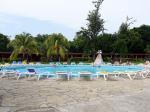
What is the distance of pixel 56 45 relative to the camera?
35.7 m

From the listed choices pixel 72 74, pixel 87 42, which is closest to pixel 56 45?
pixel 87 42

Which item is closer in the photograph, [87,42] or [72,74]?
[72,74]

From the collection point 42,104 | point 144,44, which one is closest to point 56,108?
point 42,104

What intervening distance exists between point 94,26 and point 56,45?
30.0ft

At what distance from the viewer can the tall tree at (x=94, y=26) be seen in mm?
43031

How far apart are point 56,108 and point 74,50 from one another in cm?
3723

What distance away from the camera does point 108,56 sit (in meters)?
44.1

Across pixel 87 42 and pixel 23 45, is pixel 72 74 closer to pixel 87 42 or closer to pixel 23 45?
pixel 23 45

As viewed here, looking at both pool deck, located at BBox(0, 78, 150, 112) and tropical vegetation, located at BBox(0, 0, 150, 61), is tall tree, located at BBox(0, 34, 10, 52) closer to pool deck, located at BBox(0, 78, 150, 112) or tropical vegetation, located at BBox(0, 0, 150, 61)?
tropical vegetation, located at BBox(0, 0, 150, 61)

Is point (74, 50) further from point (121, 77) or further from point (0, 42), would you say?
point (121, 77)

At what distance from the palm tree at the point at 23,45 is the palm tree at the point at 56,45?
1528 mm

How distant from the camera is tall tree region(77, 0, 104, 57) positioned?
43031mm

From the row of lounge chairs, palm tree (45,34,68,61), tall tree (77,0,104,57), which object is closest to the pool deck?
the row of lounge chairs

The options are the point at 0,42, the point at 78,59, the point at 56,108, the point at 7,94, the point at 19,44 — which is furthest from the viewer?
the point at 0,42
